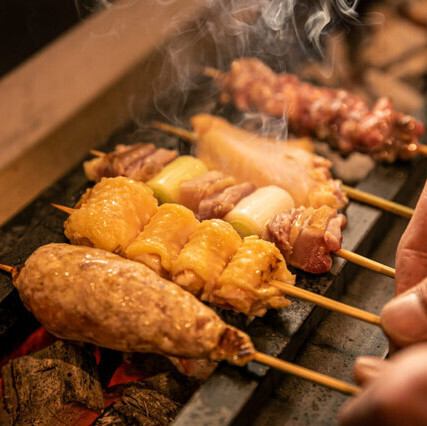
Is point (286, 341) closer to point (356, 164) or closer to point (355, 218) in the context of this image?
point (355, 218)

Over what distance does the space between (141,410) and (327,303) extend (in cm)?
125

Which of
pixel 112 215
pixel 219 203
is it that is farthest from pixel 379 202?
pixel 112 215

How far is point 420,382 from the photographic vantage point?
2.06 meters

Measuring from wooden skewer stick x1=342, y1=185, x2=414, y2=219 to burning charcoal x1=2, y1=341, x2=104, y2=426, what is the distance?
219cm

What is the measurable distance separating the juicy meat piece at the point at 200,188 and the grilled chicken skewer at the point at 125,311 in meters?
0.92

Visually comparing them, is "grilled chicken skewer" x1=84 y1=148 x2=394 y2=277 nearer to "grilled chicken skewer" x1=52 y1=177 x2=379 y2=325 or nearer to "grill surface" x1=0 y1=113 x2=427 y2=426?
"grill surface" x1=0 y1=113 x2=427 y2=426

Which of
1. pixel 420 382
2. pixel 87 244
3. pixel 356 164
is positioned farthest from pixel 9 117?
pixel 420 382

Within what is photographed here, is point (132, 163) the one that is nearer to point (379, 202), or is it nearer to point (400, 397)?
point (379, 202)

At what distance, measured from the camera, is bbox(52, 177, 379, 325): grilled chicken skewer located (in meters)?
3.31

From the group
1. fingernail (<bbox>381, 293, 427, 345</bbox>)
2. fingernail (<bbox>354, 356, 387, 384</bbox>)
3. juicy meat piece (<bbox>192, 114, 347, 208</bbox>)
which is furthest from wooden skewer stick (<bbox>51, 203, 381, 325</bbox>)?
juicy meat piece (<bbox>192, 114, 347, 208</bbox>)

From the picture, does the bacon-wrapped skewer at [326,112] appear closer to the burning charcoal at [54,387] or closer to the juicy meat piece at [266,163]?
the juicy meat piece at [266,163]

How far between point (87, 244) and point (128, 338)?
799mm

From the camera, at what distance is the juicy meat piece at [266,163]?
4.23 m

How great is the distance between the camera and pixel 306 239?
146 inches
